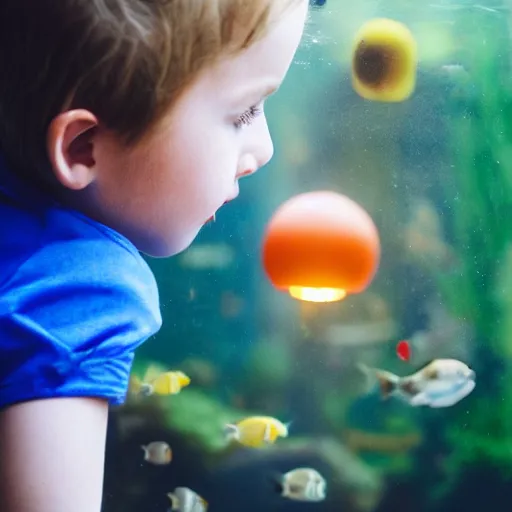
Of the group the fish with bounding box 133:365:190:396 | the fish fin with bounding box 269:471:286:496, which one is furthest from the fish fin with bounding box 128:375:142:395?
the fish fin with bounding box 269:471:286:496

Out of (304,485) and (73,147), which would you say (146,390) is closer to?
(304,485)

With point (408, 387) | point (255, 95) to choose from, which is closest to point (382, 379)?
point (408, 387)

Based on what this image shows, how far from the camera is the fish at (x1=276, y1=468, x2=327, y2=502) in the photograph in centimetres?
119

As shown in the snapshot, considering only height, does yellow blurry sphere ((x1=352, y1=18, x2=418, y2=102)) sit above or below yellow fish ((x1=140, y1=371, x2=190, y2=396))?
above

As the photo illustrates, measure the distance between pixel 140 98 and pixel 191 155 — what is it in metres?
0.08

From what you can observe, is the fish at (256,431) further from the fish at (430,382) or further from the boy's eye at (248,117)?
the boy's eye at (248,117)

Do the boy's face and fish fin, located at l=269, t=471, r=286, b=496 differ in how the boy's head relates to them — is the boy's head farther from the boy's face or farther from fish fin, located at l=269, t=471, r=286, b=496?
fish fin, located at l=269, t=471, r=286, b=496

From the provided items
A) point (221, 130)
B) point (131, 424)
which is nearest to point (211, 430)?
point (131, 424)

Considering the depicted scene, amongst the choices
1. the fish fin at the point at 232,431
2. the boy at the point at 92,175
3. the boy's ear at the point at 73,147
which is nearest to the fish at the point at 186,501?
the fish fin at the point at 232,431

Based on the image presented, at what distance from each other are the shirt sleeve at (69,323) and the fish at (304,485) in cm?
61

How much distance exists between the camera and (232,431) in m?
1.21

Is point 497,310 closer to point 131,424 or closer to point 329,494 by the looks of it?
point 329,494

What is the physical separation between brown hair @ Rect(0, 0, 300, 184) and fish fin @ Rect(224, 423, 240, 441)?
2.18 feet

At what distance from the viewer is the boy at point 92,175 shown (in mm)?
626
